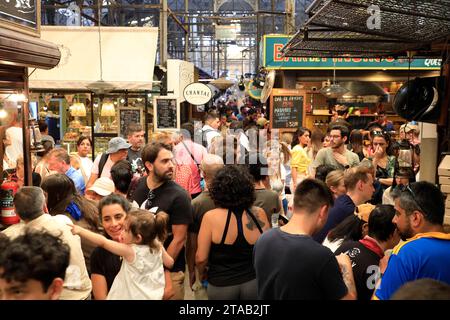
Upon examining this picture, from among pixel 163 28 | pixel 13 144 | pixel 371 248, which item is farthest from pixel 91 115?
pixel 371 248

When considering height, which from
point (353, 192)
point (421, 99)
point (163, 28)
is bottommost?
point (353, 192)

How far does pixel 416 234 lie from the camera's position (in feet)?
8.55

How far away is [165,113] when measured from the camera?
38.7 feet

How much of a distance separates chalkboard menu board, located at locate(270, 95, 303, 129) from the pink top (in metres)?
5.56

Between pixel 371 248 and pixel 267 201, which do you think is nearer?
pixel 371 248

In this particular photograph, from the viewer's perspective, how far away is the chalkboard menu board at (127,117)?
1094 cm

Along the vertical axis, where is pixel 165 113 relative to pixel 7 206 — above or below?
above

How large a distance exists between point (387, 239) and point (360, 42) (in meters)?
2.53

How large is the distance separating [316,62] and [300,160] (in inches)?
202

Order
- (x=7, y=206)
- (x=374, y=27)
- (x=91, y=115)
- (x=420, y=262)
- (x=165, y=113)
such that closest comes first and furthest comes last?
(x=420, y=262) < (x=374, y=27) < (x=7, y=206) < (x=91, y=115) < (x=165, y=113)

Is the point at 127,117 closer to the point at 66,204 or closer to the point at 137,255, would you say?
the point at 66,204

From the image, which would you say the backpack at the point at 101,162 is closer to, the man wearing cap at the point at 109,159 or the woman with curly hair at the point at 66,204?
the man wearing cap at the point at 109,159

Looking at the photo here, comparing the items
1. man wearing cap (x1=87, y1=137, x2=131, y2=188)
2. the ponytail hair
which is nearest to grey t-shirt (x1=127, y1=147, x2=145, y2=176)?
man wearing cap (x1=87, y1=137, x2=131, y2=188)
